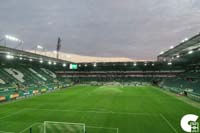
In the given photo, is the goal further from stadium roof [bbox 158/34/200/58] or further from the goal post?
stadium roof [bbox 158/34/200/58]

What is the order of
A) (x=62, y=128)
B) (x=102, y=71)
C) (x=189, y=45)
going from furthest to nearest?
(x=102, y=71)
(x=189, y=45)
(x=62, y=128)

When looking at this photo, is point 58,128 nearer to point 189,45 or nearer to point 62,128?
point 62,128

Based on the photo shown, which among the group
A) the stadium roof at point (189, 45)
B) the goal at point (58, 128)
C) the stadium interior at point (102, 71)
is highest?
the stadium roof at point (189, 45)

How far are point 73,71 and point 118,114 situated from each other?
58.6 meters

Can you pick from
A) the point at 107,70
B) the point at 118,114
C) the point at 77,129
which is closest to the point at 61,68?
the point at 107,70

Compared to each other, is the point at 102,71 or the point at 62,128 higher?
the point at 102,71

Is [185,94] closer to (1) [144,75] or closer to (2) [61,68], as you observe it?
(1) [144,75]

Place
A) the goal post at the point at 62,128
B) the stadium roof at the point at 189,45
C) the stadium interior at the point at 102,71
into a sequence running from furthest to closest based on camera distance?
the stadium interior at the point at 102,71, the stadium roof at the point at 189,45, the goal post at the point at 62,128

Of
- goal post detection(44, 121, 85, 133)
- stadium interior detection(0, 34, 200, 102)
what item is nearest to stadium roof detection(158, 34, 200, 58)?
stadium interior detection(0, 34, 200, 102)

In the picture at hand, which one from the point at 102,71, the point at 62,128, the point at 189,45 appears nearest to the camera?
the point at 62,128

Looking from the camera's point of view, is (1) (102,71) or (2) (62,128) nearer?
(2) (62,128)

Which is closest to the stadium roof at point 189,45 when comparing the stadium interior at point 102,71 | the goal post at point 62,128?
the stadium interior at point 102,71

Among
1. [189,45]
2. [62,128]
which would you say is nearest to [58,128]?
[62,128]

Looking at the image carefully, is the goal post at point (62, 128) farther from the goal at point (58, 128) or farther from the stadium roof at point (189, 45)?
the stadium roof at point (189, 45)
